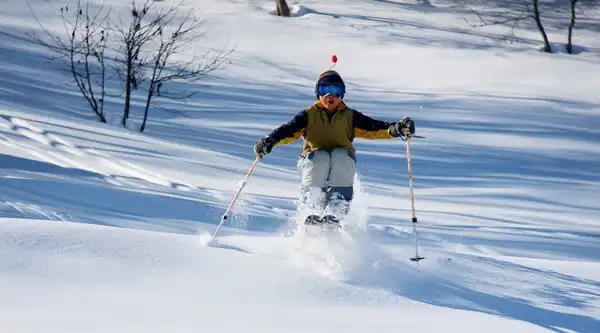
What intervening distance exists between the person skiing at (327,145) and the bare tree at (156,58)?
9220 millimetres

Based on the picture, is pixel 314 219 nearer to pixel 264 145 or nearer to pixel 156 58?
pixel 264 145

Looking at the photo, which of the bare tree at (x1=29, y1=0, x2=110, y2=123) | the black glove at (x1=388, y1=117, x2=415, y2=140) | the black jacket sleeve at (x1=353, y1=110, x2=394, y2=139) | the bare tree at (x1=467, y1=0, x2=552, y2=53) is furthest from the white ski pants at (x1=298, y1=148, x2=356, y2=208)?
the bare tree at (x1=467, y1=0, x2=552, y2=53)

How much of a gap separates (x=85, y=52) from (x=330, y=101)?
1652cm

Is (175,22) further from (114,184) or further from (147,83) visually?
(114,184)

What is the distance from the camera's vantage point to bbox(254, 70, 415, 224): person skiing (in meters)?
6.78

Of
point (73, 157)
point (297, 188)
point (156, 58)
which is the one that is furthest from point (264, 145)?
point (156, 58)

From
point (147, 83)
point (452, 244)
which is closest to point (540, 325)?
point (452, 244)

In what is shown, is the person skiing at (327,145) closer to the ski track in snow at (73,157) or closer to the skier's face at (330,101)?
the skier's face at (330,101)

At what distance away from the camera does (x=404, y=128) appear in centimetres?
674

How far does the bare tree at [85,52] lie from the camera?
661 inches

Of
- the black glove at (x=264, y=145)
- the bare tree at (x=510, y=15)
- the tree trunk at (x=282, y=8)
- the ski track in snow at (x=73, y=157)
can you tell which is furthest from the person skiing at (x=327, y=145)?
the tree trunk at (x=282, y=8)

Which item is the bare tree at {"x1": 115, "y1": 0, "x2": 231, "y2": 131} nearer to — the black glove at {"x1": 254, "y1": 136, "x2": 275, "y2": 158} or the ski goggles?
the black glove at {"x1": 254, "y1": 136, "x2": 275, "y2": 158}

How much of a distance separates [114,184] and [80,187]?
0.54 m

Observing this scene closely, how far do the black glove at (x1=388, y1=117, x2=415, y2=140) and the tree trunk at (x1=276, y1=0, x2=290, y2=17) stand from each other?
2271cm
